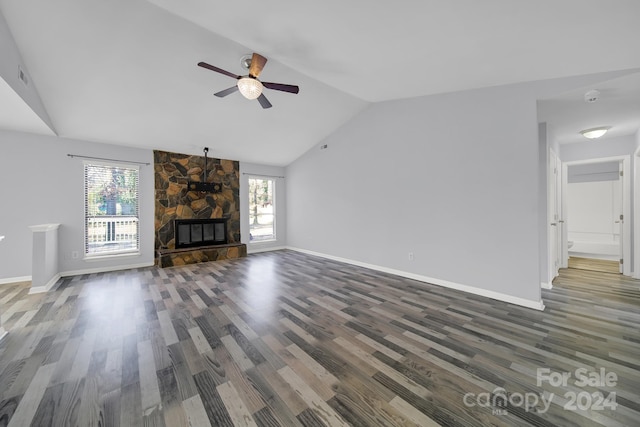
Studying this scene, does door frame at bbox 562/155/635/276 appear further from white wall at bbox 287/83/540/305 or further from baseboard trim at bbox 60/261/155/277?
baseboard trim at bbox 60/261/155/277

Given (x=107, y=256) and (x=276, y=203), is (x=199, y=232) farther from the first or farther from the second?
(x=276, y=203)

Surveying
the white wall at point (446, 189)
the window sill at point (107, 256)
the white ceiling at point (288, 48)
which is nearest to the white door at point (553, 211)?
the white wall at point (446, 189)

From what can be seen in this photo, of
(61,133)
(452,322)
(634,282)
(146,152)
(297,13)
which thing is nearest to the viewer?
(297,13)

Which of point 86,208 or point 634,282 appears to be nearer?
point 634,282

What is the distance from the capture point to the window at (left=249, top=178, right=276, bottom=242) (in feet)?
22.8

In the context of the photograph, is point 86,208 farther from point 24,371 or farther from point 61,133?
point 24,371

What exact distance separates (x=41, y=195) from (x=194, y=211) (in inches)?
99.8

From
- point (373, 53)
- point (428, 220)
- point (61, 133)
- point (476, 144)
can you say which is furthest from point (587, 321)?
→ point (61, 133)

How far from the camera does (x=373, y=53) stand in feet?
8.73

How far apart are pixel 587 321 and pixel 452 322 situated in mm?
1508

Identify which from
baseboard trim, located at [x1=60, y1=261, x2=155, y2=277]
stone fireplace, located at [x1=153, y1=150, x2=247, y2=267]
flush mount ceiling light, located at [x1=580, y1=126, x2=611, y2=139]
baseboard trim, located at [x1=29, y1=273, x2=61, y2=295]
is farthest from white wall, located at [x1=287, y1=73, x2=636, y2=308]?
baseboard trim, located at [x1=29, y1=273, x2=61, y2=295]

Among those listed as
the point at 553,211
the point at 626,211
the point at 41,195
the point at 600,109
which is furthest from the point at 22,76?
the point at 626,211

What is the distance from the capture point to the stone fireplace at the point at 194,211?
17.6 ft

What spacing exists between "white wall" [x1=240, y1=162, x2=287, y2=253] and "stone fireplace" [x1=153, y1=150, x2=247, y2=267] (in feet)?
0.49
